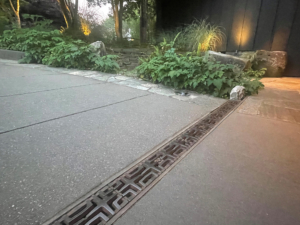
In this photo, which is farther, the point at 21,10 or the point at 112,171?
the point at 21,10

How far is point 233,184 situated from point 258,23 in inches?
234

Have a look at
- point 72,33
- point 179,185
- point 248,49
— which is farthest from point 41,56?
point 248,49

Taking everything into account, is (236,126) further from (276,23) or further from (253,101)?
(276,23)

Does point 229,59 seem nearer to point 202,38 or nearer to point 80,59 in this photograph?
point 202,38

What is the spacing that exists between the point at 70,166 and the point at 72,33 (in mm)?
7236

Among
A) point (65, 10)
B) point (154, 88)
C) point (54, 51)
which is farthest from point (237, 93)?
point (65, 10)

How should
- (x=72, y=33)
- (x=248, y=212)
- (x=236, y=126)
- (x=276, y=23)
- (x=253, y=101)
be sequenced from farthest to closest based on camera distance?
(x=72, y=33) → (x=276, y=23) → (x=253, y=101) → (x=236, y=126) → (x=248, y=212)

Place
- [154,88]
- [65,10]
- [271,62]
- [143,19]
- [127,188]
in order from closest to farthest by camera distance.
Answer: [127,188], [154,88], [271,62], [143,19], [65,10]

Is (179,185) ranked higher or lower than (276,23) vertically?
lower

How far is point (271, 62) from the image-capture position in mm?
5027

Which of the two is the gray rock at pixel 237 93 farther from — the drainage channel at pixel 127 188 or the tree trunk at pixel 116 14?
the tree trunk at pixel 116 14

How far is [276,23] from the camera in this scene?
16.8 ft

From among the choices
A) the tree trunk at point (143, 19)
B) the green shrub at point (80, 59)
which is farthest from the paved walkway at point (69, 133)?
the tree trunk at point (143, 19)

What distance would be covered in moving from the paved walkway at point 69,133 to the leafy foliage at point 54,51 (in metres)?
1.49
